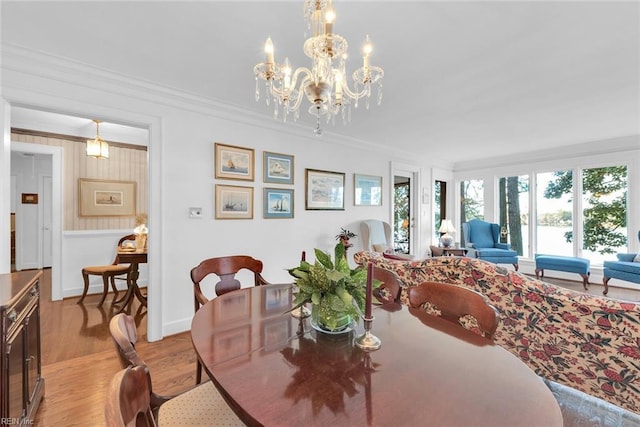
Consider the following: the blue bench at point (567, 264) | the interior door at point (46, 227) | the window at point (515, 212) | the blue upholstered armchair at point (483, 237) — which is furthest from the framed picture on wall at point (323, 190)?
the interior door at point (46, 227)

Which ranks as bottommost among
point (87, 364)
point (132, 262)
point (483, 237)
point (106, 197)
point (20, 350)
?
point (87, 364)

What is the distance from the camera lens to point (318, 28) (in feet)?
5.18

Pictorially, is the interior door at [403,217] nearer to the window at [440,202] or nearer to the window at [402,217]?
the window at [402,217]

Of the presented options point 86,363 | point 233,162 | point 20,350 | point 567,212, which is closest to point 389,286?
point 20,350

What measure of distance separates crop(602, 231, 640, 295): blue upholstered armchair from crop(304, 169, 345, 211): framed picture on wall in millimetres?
4171

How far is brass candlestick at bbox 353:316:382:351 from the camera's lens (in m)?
0.97

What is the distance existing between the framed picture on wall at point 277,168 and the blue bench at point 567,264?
4672 millimetres

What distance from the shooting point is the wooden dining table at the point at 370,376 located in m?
0.64

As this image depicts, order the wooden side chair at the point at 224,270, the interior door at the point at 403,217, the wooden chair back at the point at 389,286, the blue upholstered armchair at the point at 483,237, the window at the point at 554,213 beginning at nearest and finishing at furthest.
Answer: the wooden chair back at the point at 389,286, the wooden side chair at the point at 224,270, the window at the point at 554,213, the blue upholstered armchair at the point at 483,237, the interior door at the point at 403,217

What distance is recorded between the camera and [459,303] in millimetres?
1252

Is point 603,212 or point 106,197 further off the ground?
point 106,197

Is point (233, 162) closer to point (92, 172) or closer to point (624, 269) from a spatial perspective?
point (92, 172)

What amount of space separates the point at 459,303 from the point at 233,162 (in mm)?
2805

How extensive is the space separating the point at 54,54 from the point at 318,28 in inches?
85.6
